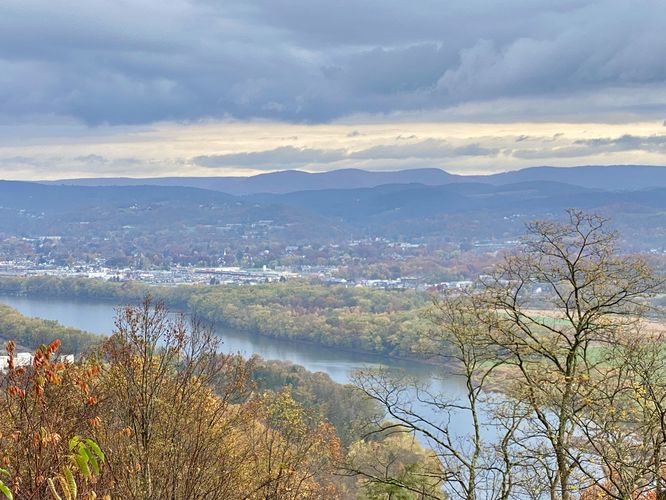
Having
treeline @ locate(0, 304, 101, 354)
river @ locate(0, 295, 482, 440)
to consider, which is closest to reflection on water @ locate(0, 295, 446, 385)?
river @ locate(0, 295, 482, 440)

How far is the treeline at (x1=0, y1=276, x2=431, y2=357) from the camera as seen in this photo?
39812 millimetres

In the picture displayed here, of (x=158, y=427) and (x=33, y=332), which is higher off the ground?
(x=158, y=427)

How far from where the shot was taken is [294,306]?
175 ft

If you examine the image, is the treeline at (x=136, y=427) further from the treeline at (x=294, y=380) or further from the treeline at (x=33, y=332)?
the treeline at (x=33, y=332)

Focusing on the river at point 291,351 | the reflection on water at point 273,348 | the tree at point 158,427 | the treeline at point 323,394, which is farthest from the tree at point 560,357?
the reflection on water at point 273,348

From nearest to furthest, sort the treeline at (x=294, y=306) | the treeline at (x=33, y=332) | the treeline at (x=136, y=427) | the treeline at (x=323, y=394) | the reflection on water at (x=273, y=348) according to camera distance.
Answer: the treeline at (x=136, y=427) → the treeline at (x=323, y=394) → the treeline at (x=33, y=332) → the reflection on water at (x=273, y=348) → the treeline at (x=294, y=306)

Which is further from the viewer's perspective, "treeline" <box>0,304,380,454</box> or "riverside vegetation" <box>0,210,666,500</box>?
"treeline" <box>0,304,380,454</box>

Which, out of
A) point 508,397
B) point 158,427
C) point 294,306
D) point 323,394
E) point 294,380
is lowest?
point 294,306

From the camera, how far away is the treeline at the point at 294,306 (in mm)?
39812

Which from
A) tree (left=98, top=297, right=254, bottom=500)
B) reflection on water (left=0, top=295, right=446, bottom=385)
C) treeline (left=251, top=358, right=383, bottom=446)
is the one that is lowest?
reflection on water (left=0, top=295, right=446, bottom=385)

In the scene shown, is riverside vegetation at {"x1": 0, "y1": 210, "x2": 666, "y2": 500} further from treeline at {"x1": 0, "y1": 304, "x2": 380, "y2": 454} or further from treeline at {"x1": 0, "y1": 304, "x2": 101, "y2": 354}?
treeline at {"x1": 0, "y1": 304, "x2": 101, "y2": 354}

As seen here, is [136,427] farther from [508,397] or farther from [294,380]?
[294,380]

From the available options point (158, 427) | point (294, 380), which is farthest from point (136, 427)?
point (294, 380)

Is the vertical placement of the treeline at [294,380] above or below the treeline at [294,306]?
above
